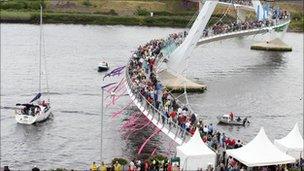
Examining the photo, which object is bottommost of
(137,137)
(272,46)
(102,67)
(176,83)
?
(137,137)

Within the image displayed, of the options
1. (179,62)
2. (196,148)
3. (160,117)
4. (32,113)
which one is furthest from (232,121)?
(196,148)

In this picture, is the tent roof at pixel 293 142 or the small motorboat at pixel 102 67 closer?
the tent roof at pixel 293 142

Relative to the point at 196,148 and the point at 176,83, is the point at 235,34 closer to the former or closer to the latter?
the point at 176,83

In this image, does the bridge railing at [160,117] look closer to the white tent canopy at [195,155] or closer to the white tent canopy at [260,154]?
the white tent canopy at [195,155]

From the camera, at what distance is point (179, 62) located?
68.4m

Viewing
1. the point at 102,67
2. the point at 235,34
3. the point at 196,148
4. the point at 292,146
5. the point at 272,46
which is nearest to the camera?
the point at 196,148

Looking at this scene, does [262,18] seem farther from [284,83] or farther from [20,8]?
[20,8]

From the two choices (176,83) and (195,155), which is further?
(176,83)

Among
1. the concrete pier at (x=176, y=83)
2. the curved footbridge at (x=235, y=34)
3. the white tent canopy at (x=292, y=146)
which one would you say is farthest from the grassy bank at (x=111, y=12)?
the white tent canopy at (x=292, y=146)

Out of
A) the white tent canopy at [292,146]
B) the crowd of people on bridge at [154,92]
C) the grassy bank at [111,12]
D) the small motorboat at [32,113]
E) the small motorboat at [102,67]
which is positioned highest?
the grassy bank at [111,12]

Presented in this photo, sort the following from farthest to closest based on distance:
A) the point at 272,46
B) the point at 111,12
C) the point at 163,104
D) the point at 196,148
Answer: the point at 111,12
the point at 272,46
the point at 163,104
the point at 196,148

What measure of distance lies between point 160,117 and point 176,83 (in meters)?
24.3

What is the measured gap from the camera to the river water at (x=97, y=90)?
4975 centimetres

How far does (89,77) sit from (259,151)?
42275 mm
